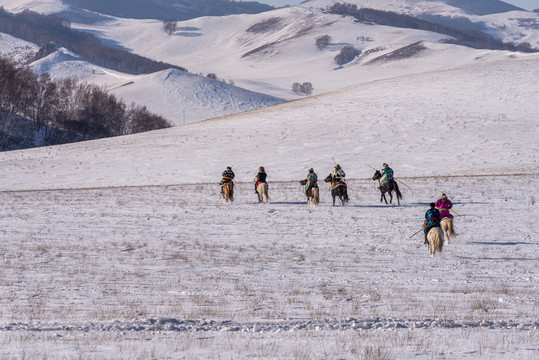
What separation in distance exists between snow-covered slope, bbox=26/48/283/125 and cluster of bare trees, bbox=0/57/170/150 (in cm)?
1409

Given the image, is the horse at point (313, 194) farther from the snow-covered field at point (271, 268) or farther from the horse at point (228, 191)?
the horse at point (228, 191)

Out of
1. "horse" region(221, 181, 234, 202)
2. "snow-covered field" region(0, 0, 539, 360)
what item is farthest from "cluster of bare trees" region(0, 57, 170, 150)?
"horse" region(221, 181, 234, 202)

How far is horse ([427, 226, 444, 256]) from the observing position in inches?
631

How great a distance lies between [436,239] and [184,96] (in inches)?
4900

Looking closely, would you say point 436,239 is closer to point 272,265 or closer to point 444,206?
point 444,206

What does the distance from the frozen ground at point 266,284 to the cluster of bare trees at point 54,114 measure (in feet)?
208

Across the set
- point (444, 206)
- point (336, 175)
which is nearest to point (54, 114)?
point (336, 175)

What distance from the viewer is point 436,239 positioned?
1605cm

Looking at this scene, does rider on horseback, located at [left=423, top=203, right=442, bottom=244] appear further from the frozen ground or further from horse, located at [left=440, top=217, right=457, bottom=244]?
horse, located at [left=440, top=217, right=457, bottom=244]

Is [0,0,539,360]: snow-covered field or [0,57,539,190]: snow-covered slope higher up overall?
[0,57,539,190]: snow-covered slope

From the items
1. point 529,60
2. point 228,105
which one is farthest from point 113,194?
point 228,105

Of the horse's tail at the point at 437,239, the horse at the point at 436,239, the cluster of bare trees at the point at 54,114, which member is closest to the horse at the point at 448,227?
the horse at the point at 436,239

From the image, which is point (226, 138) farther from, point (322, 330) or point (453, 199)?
point (322, 330)

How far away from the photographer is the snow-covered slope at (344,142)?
46125 millimetres
